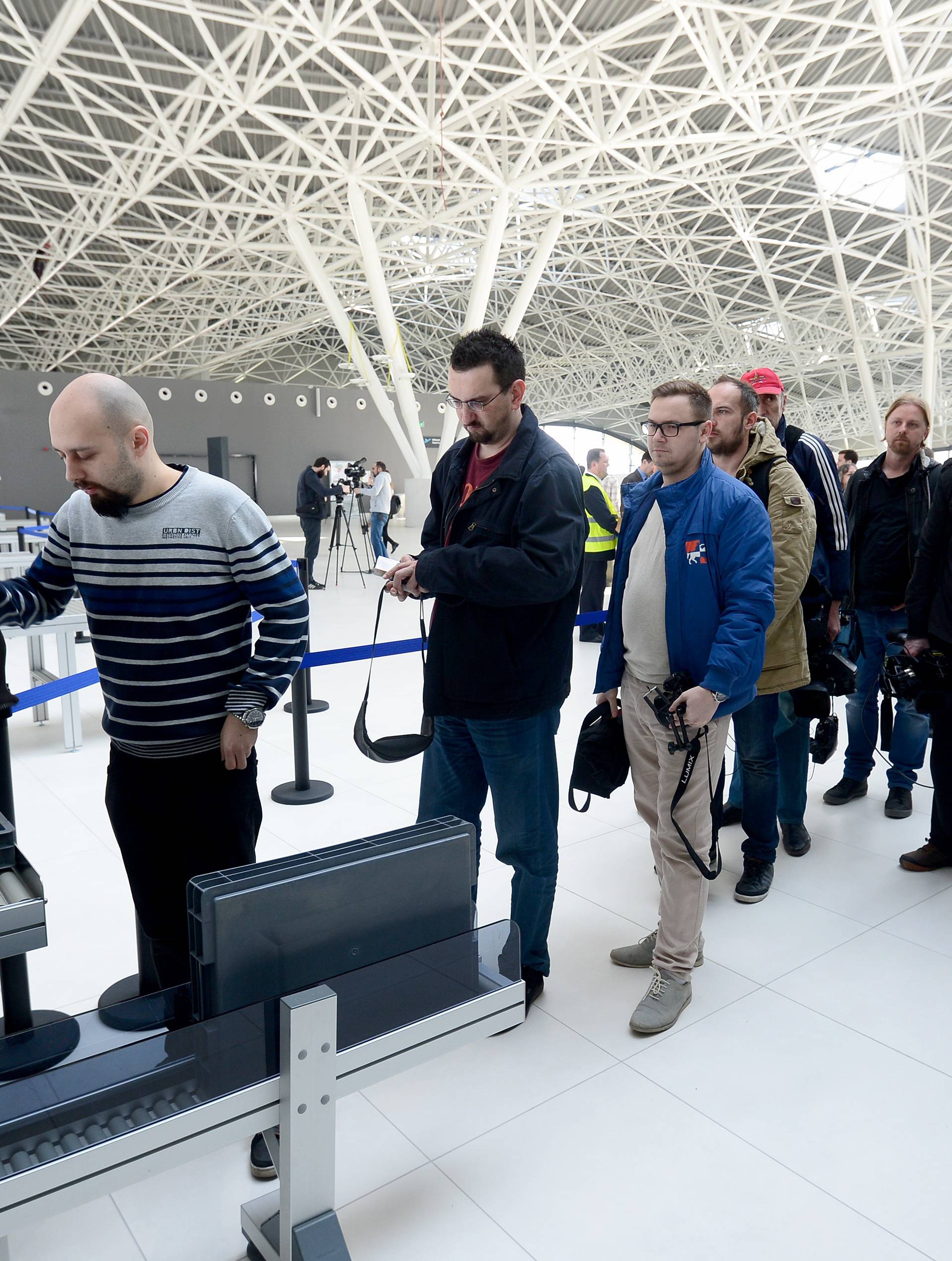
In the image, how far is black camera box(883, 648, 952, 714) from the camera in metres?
3.57

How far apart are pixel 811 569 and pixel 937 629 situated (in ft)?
1.81

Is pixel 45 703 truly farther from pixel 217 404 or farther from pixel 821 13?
pixel 217 404

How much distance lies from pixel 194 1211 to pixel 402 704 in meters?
4.49

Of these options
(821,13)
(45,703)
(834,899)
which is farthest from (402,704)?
(821,13)

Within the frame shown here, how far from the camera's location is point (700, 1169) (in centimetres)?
204

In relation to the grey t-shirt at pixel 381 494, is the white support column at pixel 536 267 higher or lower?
higher

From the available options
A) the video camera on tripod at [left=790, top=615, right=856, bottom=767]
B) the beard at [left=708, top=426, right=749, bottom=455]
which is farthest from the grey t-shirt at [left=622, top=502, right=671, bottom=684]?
the video camera on tripod at [left=790, top=615, right=856, bottom=767]

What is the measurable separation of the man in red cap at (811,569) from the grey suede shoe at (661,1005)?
→ 53.5 inches

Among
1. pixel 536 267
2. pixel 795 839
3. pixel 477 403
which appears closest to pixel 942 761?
pixel 795 839

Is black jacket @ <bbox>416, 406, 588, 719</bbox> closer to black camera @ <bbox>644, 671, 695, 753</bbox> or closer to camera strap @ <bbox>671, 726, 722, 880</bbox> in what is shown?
black camera @ <bbox>644, 671, 695, 753</bbox>

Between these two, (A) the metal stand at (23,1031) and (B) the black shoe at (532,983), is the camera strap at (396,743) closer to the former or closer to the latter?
(B) the black shoe at (532,983)

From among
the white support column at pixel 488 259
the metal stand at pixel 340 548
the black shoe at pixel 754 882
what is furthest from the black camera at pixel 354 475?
the black shoe at pixel 754 882

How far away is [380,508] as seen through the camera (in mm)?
14438

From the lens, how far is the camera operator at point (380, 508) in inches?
562
